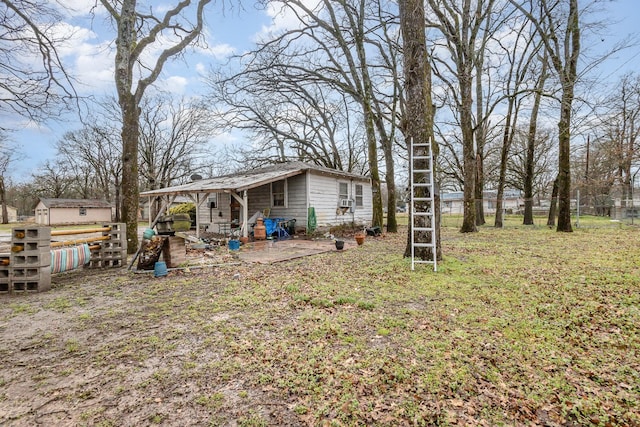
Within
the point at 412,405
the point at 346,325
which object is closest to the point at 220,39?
the point at 346,325

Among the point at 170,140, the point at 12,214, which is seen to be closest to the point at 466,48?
the point at 170,140

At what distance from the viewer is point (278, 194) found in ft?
43.3

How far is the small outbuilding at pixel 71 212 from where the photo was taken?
1238 inches

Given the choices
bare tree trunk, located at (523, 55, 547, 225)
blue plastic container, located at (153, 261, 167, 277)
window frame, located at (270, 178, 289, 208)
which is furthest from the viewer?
bare tree trunk, located at (523, 55, 547, 225)

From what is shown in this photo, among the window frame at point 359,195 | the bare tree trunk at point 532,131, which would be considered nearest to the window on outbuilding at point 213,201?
the window frame at point 359,195

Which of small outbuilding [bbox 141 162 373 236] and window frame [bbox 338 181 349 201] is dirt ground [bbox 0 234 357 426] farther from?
window frame [bbox 338 181 349 201]

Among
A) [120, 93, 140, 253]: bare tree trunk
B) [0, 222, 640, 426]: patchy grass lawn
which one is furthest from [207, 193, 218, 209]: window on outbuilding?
[0, 222, 640, 426]: patchy grass lawn

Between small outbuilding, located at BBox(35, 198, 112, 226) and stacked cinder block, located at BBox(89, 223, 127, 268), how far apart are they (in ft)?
107

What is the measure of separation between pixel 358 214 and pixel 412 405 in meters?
14.0

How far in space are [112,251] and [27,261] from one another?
77.0 inches

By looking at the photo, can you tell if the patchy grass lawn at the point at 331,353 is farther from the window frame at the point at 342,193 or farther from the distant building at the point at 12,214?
the distant building at the point at 12,214

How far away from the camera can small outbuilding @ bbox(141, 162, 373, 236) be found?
1168 cm

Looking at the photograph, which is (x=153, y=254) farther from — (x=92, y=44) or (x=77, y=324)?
(x=92, y=44)

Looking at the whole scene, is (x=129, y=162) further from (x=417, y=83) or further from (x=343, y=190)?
(x=343, y=190)
